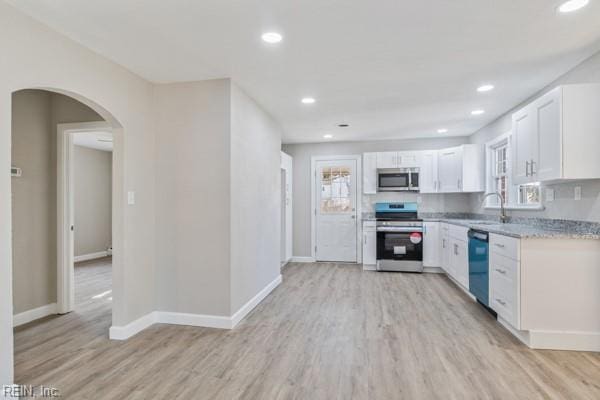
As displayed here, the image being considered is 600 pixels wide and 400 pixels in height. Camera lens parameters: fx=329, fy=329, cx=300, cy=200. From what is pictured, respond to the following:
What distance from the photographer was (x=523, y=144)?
3352 millimetres

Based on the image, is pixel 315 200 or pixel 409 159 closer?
pixel 409 159

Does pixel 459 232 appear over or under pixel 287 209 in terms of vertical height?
under

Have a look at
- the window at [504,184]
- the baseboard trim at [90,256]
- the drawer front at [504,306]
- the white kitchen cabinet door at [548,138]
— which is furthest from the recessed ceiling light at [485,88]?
the baseboard trim at [90,256]

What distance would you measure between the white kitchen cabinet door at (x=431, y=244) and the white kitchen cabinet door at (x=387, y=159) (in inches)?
48.5


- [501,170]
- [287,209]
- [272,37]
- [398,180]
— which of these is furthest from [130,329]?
[501,170]

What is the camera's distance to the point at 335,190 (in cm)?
654

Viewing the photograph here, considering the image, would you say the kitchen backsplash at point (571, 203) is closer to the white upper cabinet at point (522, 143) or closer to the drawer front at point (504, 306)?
the white upper cabinet at point (522, 143)

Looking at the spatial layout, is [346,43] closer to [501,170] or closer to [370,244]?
[501,170]

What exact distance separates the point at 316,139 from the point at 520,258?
13.8ft

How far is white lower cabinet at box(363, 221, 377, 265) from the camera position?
5844 mm

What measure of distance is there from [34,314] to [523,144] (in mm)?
5341

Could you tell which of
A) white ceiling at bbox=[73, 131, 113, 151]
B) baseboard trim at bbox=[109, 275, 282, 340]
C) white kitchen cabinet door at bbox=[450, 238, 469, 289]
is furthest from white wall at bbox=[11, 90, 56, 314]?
white kitchen cabinet door at bbox=[450, 238, 469, 289]

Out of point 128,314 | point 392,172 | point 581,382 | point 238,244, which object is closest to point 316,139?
point 392,172

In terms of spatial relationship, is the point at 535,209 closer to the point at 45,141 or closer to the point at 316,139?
the point at 316,139
